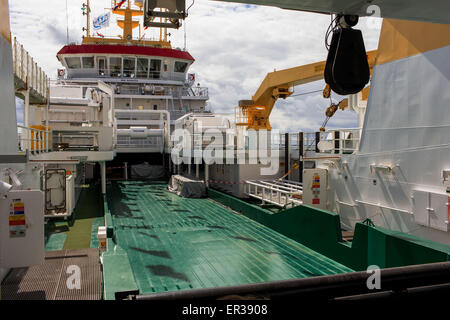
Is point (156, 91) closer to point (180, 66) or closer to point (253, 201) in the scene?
point (180, 66)

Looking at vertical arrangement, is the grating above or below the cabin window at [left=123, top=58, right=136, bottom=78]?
below

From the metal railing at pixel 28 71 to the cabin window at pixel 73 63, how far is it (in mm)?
15141

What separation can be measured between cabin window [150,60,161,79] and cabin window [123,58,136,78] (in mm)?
1216

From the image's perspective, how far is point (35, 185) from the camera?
28.7ft

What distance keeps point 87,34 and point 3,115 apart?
26016 mm

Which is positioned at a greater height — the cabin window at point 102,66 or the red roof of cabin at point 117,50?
the red roof of cabin at point 117,50

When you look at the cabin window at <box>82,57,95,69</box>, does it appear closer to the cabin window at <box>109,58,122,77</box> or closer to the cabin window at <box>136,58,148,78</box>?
the cabin window at <box>109,58,122,77</box>

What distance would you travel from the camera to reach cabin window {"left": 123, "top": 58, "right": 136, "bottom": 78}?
26578 millimetres

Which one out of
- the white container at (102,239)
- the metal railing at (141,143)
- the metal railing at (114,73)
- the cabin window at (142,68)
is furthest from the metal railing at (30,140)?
the cabin window at (142,68)

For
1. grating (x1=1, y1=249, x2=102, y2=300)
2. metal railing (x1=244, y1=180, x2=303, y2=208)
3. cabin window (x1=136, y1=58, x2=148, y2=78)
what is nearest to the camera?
grating (x1=1, y1=249, x2=102, y2=300)

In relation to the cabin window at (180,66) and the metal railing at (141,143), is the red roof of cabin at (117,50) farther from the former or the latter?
the metal railing at (141,143)

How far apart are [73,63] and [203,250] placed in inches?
913

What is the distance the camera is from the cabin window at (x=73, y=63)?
87.6 ft

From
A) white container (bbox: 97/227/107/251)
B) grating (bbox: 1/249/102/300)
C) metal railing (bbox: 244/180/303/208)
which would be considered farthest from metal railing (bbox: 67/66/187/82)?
grating (bbox: 1/249/102/300)
